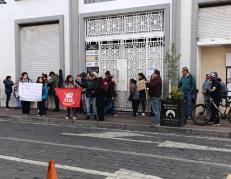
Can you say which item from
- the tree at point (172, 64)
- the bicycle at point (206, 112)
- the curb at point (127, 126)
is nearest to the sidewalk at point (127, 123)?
the curb at point (127, 126)

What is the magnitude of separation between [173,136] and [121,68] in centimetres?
528

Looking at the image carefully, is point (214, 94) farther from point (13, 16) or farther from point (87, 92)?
point (13, 16)

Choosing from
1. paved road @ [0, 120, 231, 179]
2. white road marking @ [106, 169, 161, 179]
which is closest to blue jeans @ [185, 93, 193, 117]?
paved road @ [0, 120, 231, 179]

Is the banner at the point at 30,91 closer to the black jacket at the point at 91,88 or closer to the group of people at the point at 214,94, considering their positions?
the black jacket at the point at 91,88

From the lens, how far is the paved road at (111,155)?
6516 mm

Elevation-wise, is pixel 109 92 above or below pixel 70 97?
above

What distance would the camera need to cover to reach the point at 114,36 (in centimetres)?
1520

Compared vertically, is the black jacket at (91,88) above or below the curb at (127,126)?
above

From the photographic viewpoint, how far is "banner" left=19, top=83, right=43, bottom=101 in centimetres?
1438

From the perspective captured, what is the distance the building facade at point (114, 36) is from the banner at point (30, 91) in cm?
207

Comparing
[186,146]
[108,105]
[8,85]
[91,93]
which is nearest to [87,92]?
[91,93]

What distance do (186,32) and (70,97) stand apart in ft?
15.3

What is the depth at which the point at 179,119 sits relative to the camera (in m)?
11.4

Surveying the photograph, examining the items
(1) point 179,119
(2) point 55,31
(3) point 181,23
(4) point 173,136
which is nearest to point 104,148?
(4) point 173,136
